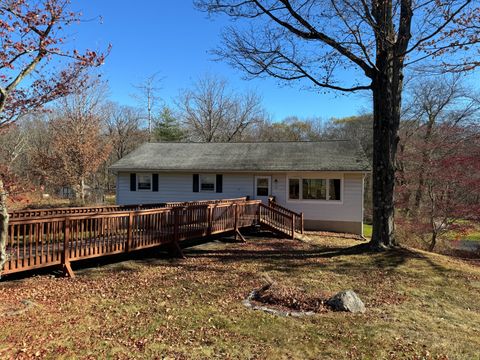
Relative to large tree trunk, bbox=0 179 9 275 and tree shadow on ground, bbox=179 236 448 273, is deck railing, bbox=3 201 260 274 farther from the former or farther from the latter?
tree shadow on ground, bbox=179 236 448 273

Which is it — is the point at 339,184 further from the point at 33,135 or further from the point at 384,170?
the point at 33,135

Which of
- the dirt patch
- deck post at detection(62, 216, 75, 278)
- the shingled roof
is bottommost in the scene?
the dirt patch

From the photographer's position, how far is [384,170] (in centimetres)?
1027

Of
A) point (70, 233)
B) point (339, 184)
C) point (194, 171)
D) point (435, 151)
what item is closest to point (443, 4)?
point (339, 184)

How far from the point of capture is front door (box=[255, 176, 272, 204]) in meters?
17.5

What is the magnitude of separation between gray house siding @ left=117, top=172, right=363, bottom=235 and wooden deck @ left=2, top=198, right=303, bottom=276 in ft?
13.8

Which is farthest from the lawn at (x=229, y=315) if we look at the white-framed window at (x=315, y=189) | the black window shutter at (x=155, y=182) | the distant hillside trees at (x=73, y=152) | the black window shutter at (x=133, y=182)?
the distant hillside trees at (x=73, y=152)

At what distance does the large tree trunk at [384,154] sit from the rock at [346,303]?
491 centimetres

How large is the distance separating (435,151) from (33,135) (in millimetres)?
41494

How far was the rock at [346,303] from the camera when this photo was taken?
222 inches

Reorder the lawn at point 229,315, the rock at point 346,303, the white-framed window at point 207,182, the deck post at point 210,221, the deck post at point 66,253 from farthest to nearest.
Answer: the white-framed window at point 207,182 → the deck post at point 210,221 → the deck post at point 66,253 → the rock at point 346,303 → the lawn at point 229,315

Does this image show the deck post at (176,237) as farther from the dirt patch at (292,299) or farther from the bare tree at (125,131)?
the bare tree at (125,131)

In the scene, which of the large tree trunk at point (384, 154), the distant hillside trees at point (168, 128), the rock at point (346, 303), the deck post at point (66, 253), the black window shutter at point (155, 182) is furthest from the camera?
the distant hillside trees at point (168, 128)

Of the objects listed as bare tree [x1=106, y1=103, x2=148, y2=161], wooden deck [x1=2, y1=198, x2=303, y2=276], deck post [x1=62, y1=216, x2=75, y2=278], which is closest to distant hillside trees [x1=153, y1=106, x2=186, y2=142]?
bare tree [x1=106, y1=103, x2=148, y2=161]
